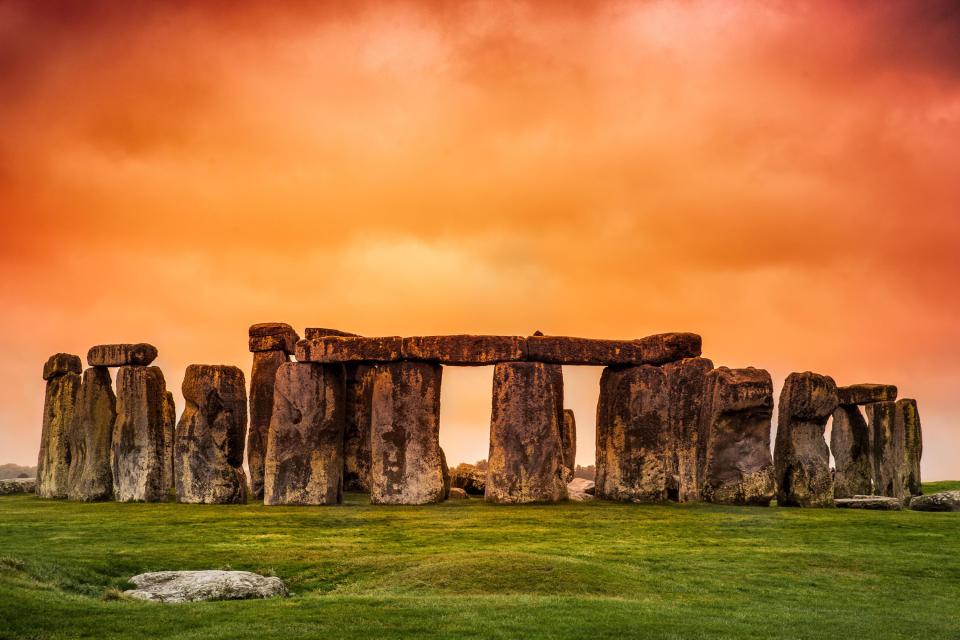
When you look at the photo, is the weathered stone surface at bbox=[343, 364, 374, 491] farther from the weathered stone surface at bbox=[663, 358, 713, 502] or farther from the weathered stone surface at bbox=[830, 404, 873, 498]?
the weathered stone surface at bbox=[830, 404, 873, 498]

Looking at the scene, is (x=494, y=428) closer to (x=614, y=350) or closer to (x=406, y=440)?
(x=406, y=440)

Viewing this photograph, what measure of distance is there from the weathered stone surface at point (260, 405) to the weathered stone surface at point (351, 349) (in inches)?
167

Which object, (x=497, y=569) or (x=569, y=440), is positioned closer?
(x=497, y=569)

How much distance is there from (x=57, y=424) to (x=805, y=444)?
20.9 m

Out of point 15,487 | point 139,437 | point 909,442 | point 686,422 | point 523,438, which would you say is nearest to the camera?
point 523,438

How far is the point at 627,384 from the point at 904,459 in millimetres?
11750

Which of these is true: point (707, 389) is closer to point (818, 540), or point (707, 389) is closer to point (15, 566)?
Answer: point (818, 540)

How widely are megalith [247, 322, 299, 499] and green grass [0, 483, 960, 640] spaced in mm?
5143

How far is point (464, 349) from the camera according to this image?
2972cm

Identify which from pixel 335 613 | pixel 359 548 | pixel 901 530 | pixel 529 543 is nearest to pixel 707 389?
pixel 901 530

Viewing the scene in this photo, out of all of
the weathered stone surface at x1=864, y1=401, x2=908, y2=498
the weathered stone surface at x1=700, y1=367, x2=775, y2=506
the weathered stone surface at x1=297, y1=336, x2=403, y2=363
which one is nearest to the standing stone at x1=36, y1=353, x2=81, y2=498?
the weathered stone surface at x1=297, y1=336, x2=403, y2=363

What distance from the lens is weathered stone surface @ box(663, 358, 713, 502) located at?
100ft

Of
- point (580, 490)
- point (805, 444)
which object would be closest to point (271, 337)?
point (580, 490)

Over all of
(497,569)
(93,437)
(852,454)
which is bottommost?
(497,569)
